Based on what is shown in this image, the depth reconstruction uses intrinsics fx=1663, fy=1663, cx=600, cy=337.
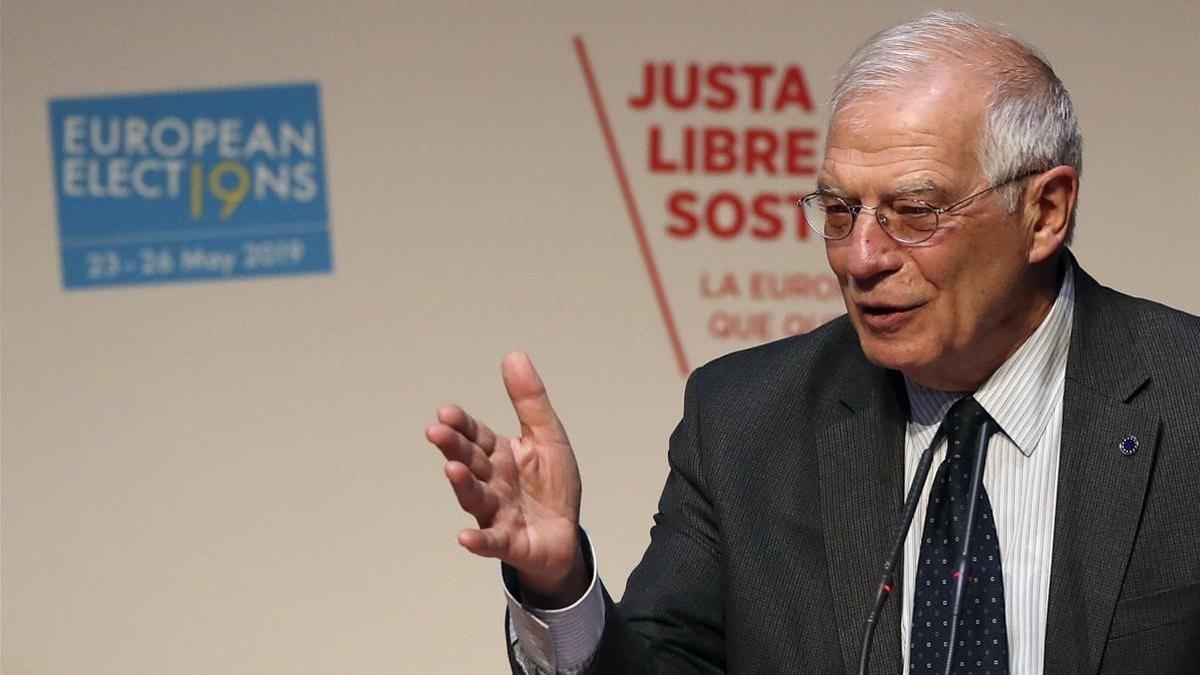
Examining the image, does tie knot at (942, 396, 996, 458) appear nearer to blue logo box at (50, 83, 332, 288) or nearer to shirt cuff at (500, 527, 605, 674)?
shirt cuff at (500, 527, 605, 674)

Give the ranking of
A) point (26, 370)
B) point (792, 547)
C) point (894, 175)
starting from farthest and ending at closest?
point (26, 370), point (792, 547), point (894, 175)

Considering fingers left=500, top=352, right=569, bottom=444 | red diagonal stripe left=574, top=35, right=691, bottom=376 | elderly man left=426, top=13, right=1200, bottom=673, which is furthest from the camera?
red diagonal stripe left=574, top=35, right=691, bottom=376

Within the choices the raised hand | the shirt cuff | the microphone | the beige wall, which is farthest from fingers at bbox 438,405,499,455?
the beige wall

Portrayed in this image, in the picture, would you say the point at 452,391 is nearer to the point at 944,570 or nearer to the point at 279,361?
the point at 279,361

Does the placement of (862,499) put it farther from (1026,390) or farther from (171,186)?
(171,186)

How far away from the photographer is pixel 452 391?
12.1 feet

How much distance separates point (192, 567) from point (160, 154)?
35.5 inches

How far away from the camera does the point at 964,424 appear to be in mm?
1995

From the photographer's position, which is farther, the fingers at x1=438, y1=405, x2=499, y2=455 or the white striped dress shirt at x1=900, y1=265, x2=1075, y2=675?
the white striped dress shirt at x1=900, y1=265, x2=1075, y2=675

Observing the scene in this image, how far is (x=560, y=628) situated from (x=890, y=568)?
363 millimetres

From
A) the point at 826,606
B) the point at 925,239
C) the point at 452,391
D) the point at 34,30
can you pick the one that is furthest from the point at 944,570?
the point at 34,30

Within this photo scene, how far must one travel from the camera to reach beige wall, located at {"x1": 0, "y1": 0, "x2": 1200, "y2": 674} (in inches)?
142

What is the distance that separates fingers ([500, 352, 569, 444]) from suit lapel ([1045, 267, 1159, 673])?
0.61 m

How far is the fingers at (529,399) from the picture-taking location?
67.6 inches
